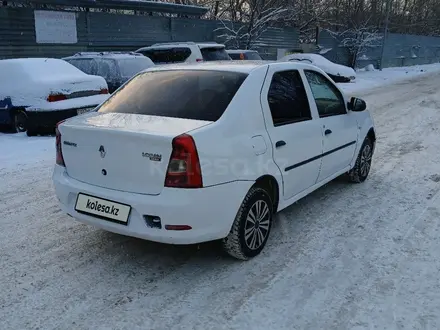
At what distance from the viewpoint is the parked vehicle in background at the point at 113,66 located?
10.6m

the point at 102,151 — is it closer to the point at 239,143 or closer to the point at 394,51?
the point at 239,143

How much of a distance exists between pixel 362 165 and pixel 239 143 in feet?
9.11

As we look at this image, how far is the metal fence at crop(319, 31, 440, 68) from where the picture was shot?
91.5 feet

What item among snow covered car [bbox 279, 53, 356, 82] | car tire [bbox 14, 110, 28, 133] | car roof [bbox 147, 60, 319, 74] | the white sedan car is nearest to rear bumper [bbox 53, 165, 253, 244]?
the white sedan car

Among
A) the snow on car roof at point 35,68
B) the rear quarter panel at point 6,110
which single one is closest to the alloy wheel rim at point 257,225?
the snow on car roof at point 35,68

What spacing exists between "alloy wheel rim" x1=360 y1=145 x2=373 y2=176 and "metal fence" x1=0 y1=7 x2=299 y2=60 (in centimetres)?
1193

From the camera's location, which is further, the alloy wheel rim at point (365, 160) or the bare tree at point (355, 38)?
the bare tree at point (355, 38)

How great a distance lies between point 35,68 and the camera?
338 inches

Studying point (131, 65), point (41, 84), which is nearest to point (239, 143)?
point (41, 84)

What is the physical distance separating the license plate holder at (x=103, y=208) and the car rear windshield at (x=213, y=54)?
10472 mm

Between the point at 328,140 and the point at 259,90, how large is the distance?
1.19m

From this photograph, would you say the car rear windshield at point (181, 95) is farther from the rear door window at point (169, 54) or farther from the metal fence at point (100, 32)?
the metal fence at point (100, 32)

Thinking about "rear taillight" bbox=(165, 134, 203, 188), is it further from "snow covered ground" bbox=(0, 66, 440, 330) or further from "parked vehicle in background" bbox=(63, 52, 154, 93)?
"parked vehicle in background" bbox=(63, 52, 154, 93)

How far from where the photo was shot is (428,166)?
247 inches
